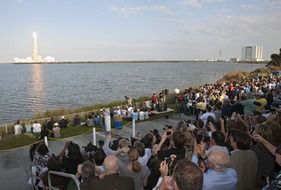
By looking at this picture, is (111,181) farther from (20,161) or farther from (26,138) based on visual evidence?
(26,138)

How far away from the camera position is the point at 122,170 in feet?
16.3

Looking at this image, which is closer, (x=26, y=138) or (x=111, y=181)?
(x=111, y=181)

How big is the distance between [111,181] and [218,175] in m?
1.31

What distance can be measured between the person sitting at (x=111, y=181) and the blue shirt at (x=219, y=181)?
917mm

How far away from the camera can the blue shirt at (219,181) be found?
4.05m

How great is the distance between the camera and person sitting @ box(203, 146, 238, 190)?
4.05 m

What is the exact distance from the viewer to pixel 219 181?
407cm

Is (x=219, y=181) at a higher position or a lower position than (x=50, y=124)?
higher

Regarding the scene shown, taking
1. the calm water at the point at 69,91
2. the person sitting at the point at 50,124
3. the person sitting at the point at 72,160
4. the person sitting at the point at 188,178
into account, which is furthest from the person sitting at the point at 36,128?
the calm water at the point at 69,91

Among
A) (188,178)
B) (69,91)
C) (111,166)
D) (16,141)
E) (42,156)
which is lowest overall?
(69,91)

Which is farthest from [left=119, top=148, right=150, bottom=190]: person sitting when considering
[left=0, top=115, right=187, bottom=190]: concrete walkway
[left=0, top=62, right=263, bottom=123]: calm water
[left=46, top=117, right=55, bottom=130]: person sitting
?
[left=0, top=62, right=263, bottom=123]: calm water

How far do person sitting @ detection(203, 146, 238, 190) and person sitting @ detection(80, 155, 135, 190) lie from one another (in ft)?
3.09

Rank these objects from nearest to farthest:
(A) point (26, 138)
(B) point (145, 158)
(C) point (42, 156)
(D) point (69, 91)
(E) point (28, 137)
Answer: (B) point (145, 158)
(C) point (42, 156)
(A) point (26, 138)
(E) point (28, 137)
(D) point (69, 91)

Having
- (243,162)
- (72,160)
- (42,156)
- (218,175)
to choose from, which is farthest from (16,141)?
(218,175)
